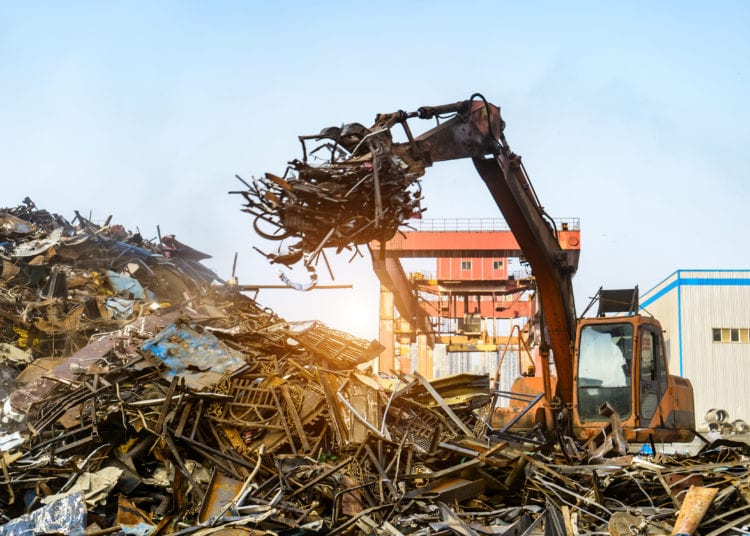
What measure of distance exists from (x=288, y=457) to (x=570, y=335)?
447cm

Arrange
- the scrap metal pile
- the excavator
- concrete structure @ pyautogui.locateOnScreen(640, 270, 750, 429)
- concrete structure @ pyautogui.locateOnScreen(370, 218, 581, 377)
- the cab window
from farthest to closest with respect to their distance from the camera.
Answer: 1. concrete structure @ pyautogui.locateOnScreen(640, 270, 750, 429)
2. concrete structure @ pyautogui.locateOnScreen(370, 218, 581, 377)
3. the cab window
4. the excavator
5. the scrap metal pile

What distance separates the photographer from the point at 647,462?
7.62 meters

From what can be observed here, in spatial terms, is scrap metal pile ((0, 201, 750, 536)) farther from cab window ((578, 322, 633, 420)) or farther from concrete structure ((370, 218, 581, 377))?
concrete structure ((370, 218, 581, 377))

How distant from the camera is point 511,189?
9508mm

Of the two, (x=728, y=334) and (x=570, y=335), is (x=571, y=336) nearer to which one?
(x=570, y=335)

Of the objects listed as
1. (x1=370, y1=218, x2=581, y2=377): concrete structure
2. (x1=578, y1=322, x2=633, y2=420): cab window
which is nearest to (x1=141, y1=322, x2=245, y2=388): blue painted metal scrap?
(x1=578, y1=322, x2=633, y2=420): cab window

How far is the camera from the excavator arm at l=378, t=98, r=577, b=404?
8.23m

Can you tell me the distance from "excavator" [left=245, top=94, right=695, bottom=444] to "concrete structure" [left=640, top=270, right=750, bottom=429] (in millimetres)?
19802

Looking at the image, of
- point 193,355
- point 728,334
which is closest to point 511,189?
point 193,355

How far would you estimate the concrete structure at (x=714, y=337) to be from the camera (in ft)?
93.1

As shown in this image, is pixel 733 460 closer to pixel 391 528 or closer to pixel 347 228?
pixel 391 528

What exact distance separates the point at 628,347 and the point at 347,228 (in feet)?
14.7

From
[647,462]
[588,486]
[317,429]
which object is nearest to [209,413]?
[317,429]

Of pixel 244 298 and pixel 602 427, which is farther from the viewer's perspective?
pixel 244 298
